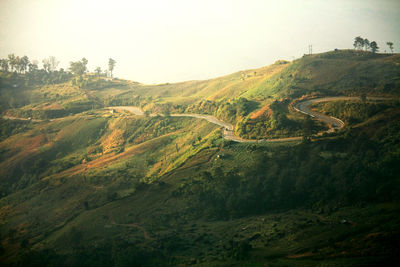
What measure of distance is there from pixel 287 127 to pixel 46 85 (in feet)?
359

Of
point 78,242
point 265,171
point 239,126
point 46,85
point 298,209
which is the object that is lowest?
point 78,242

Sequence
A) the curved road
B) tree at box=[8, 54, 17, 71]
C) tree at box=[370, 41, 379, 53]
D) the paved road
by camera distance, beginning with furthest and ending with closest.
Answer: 1. tree at box=[8, 54, 17, 71]
2. tree at box=[370, 41, 379, 53]
3. the paved road
4. the curved road

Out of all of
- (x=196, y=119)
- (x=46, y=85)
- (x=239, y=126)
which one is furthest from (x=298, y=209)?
(x=46, y=85)

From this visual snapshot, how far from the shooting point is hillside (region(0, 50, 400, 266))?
122ft

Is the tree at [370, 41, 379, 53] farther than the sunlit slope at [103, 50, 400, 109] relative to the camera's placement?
Yes

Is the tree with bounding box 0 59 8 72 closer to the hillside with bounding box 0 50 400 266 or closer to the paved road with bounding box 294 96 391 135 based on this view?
the hillside with bounding box 0 50 400 266

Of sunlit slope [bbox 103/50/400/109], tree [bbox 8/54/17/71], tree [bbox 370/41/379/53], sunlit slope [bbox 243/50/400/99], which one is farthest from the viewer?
tree [bbox 8/54/17/71]

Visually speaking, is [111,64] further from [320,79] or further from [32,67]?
[320,79]

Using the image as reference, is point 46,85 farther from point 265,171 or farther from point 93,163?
point 265,171

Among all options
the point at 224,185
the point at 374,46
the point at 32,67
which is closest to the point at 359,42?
the point at 374,46

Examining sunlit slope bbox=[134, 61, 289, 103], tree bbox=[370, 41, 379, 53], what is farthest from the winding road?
tree bbox=[370, 41, 379, 53]

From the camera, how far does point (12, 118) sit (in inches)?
3954

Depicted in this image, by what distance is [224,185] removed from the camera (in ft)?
157

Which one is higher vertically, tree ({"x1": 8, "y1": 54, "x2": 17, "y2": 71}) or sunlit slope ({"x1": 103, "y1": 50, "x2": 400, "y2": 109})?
tree ({"x1": 8, "y1": 54, "x2": 17, "y2": 71})
